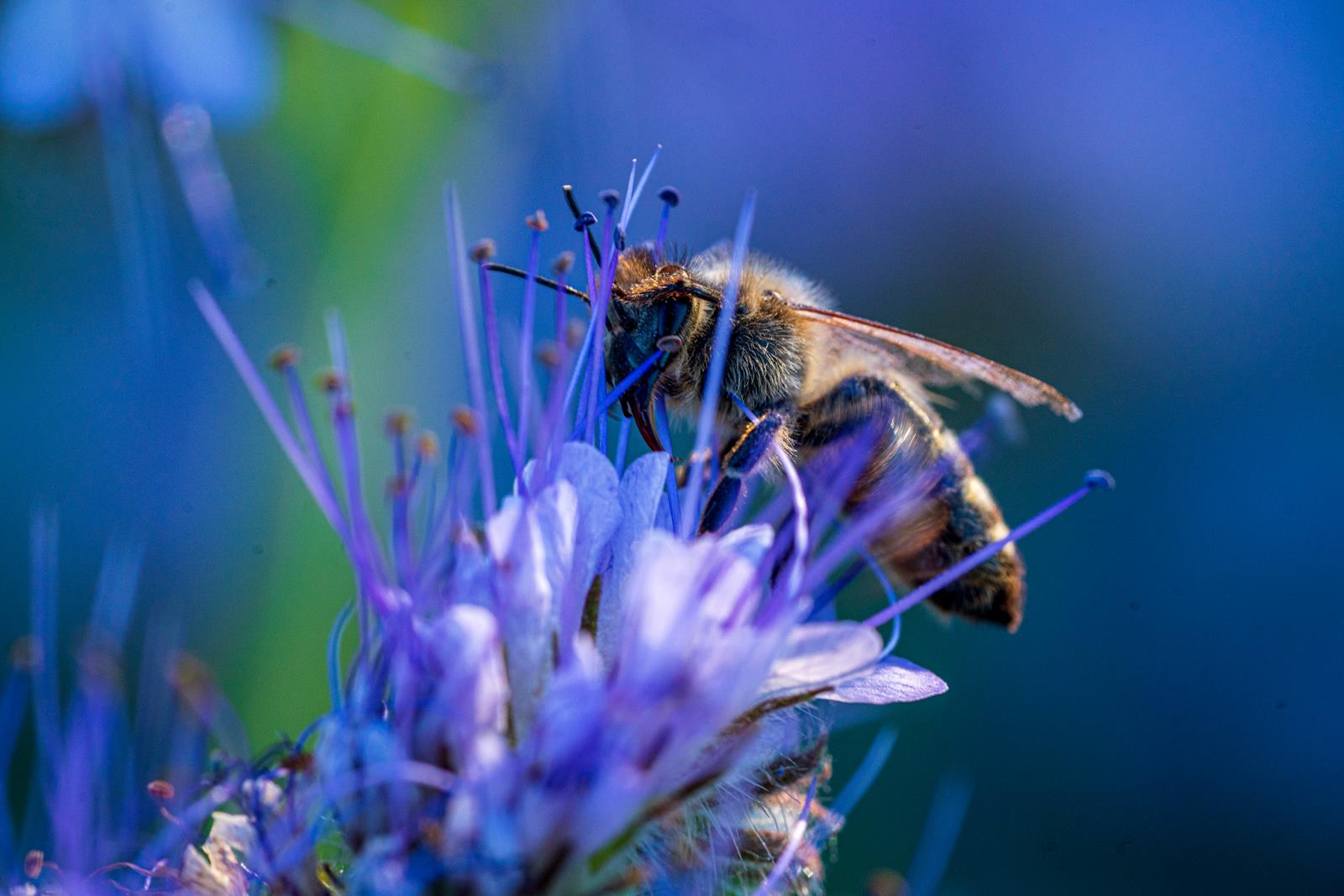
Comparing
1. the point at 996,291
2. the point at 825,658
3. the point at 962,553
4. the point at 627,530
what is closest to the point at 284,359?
the point at 627,530

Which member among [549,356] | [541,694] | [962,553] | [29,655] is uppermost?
[549,356]

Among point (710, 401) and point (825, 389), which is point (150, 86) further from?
point (710, 401)

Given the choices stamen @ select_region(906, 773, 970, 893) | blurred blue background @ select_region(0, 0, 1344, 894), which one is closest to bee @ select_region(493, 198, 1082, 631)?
blurred blue background @ select_region(0, 0, 1344, 894)

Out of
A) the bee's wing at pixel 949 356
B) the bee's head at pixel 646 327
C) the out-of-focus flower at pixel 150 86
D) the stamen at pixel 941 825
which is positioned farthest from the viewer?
the stamen at pixel 941 825

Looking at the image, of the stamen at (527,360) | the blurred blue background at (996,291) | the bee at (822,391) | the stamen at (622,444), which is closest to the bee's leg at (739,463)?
the bee at (822,391)

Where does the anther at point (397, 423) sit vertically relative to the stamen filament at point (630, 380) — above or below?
below

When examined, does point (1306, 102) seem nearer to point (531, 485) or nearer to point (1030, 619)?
point (1030, 619)

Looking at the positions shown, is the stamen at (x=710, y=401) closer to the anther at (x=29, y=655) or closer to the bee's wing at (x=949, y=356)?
the bee's wing at (x=949, y=356)
